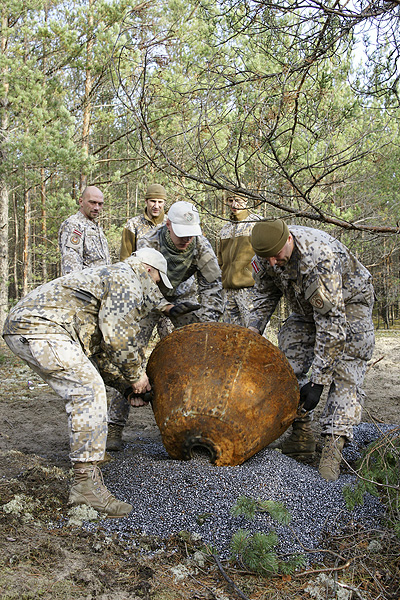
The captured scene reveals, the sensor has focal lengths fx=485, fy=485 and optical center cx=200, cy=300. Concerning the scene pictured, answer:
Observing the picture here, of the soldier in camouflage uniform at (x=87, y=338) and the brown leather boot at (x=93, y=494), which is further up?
the soldier in camouflage uniform at (x=87, y=338)

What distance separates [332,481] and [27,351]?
7.84 ft

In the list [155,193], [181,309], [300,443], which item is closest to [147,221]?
[155,193]

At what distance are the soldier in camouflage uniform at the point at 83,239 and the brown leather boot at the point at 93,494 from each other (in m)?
3.35

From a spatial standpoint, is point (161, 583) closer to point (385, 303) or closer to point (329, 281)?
point (329, 281)

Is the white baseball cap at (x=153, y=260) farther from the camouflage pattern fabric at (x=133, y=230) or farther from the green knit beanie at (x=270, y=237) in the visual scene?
Answer: the camouflage pattern fabric at (x=133, y=230)

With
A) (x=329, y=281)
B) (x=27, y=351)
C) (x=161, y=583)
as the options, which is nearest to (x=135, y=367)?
(x=27, y=351)

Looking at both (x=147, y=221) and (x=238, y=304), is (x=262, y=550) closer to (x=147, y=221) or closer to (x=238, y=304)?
(x=147, y=221)

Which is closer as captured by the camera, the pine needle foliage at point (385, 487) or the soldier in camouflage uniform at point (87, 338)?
the pine needle foliage at point (385, 487)

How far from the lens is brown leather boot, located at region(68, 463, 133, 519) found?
10.00 ft

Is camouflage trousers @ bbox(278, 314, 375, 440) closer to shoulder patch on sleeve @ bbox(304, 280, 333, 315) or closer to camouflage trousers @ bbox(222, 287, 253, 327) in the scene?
shoulder patch on sleeve @ bbox(304, 280, 333, 315)

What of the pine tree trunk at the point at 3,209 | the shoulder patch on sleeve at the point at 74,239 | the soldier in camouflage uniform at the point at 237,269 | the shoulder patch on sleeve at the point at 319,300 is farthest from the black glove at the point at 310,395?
the pine tree trunk at the point at 3,209

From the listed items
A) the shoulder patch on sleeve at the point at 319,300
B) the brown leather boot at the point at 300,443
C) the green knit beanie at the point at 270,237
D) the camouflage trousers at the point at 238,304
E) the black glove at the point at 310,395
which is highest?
the green knit beanie at the point at 270,237

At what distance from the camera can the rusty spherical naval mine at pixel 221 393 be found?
336 cm

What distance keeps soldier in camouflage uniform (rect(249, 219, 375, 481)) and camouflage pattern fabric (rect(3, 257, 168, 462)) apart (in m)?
1.13
